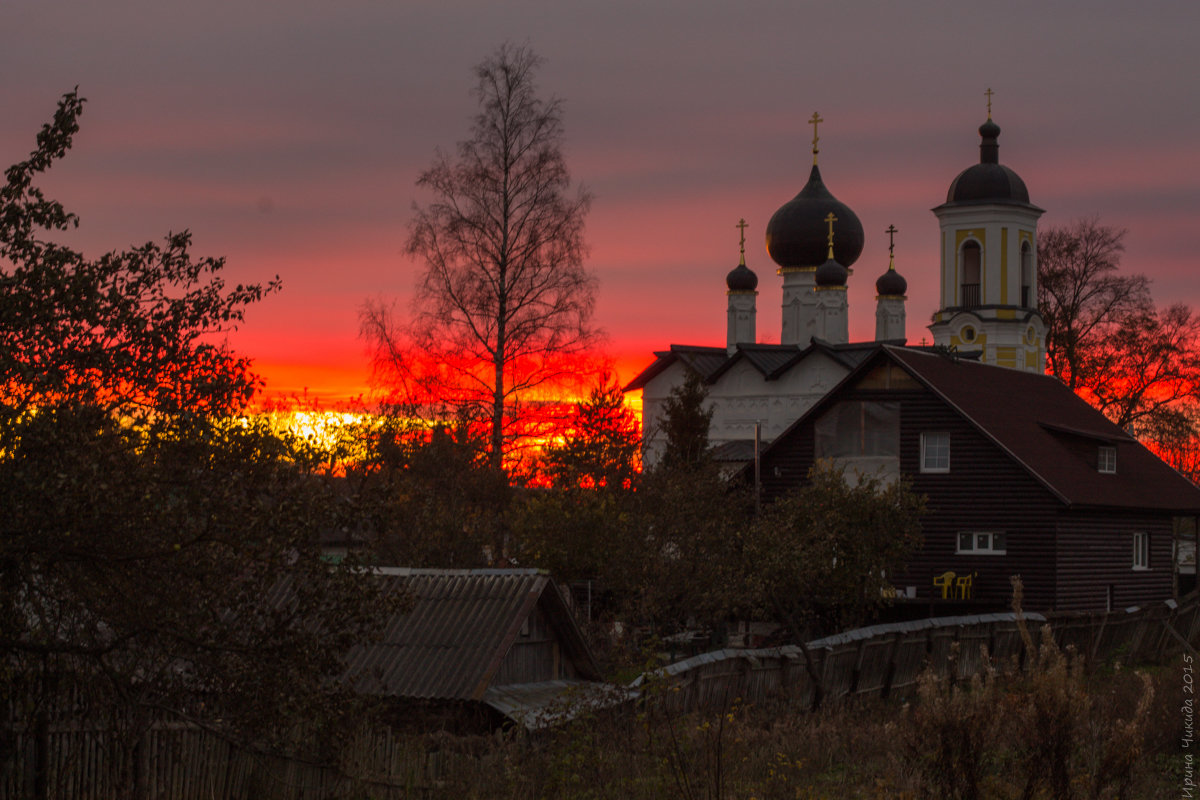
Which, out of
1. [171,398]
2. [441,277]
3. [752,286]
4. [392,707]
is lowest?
[392,707]

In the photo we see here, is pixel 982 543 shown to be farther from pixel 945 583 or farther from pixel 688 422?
pixel 688 422

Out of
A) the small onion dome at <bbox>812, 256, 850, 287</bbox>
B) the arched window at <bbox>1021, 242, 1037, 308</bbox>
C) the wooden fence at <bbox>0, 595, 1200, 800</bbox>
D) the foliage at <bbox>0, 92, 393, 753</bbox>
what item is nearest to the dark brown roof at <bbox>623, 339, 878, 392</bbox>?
the small onion dome at <bbox>812, 256, 850, 287</bbox>

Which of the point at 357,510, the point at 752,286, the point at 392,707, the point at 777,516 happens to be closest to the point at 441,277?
the point at 777,516

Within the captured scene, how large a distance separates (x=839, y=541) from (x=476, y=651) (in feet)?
38.6

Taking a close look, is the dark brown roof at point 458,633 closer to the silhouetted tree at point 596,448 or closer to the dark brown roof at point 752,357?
the silhouetted tree at point 596,448

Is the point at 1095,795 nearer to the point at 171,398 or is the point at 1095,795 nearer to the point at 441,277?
the point at 171,398

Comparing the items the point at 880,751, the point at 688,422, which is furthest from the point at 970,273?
the point at 880,751

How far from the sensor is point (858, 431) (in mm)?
38000

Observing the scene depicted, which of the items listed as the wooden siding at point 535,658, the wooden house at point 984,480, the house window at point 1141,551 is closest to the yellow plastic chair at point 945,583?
the wooden house at point 984,480

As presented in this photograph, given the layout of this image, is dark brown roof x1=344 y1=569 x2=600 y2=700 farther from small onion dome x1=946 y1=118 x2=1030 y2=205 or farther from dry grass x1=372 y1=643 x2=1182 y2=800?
small onion dome x1=946 y1=118 x2=1030 y2=205

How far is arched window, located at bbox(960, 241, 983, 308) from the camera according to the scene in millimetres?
73625

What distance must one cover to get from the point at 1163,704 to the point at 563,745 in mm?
7564

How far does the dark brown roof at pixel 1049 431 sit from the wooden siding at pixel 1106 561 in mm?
573

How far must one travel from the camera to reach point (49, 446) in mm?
10047
